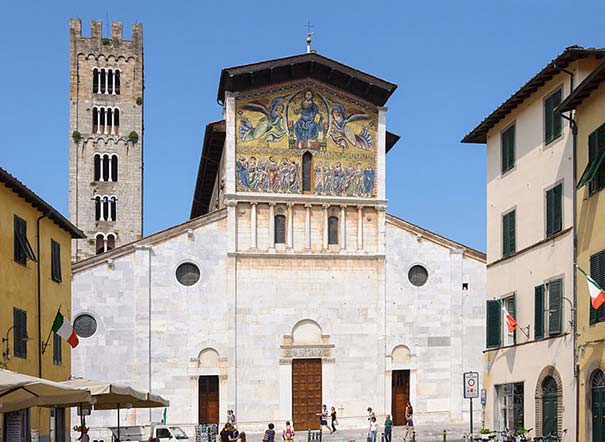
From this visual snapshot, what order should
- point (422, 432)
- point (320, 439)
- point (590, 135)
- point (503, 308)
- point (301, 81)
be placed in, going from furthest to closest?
point (301, 81) → point (422, 432) → point (320, 439) → point (503, 308) → point (590, 135)

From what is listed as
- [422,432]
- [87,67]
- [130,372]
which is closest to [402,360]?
[422,432]

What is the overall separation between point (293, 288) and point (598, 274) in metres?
24.6

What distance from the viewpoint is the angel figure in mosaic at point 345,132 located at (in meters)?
46.5

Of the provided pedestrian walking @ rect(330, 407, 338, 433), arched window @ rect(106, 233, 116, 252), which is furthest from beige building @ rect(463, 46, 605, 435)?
arched window @ rect(106, 233, 116, 252)

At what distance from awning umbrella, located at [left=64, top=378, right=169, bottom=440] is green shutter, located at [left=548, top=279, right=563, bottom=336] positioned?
9604 mm

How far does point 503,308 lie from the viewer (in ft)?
89.8

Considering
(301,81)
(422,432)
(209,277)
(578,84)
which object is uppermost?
(301,81)

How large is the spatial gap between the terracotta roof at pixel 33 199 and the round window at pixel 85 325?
30.6 feet

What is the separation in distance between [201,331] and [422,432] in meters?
10.0

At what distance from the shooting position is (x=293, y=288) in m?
45.2

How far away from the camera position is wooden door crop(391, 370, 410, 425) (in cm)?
4547

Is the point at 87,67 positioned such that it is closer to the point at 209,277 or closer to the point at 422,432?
the point at 209,277

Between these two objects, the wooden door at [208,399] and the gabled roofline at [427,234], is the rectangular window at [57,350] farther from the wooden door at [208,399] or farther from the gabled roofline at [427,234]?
the gabled roofline at [427,234]

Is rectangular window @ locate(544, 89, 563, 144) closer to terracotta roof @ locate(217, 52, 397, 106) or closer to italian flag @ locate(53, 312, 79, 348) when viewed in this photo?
italian flag @ locate(53, 312, 79, 348)
